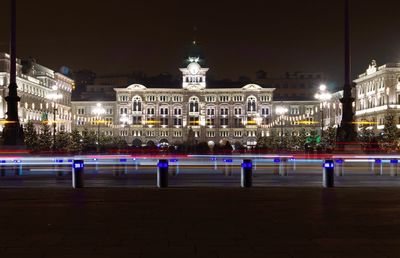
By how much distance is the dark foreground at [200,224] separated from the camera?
35.9 ft

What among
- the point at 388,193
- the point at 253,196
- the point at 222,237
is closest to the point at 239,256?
the point at 222,237

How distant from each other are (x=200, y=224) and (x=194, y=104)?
542 ft

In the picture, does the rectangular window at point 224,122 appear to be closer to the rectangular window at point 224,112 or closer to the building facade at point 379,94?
the rectangular window at point 224,112

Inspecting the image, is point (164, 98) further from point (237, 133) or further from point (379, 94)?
point (379, 94)

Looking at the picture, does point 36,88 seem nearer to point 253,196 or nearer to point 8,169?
point 8,169

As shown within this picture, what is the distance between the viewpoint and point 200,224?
1382 cm

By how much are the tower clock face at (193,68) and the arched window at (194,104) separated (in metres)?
6.72

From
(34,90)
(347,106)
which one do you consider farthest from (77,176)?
(34,90)

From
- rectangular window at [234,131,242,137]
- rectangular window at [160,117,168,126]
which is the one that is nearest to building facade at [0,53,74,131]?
rectangular window at [160,117,168,126]

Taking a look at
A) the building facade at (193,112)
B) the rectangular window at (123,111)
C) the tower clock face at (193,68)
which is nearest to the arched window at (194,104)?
the building facade at (193,112)

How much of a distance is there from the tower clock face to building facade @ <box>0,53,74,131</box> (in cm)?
3605

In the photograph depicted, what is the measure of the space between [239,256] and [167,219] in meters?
4.43

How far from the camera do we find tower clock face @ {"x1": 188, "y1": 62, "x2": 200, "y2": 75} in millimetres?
178250

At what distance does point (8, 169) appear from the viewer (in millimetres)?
38500
